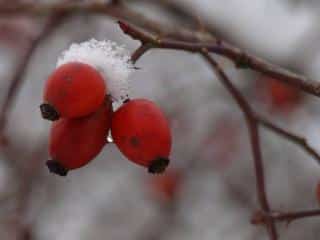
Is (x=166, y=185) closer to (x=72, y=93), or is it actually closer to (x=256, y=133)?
(x=256, y=133)

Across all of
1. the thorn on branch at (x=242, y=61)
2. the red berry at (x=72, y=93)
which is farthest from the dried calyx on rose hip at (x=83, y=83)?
the thorn on branch at (x=242, y=61)

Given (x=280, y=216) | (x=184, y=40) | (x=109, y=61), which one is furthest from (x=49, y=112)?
(x=184, y=40)

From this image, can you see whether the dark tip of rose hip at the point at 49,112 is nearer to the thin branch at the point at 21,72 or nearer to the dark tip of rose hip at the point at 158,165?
the dark tip of rose hip at the point at 158,165

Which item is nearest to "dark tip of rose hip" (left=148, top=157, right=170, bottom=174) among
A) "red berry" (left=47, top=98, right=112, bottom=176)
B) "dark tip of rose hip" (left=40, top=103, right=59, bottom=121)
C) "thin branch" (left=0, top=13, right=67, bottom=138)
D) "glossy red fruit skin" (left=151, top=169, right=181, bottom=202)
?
"red berry" (left=47, top=98, right=112, bottom=176)

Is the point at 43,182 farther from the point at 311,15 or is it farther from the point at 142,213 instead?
the point at 311,15

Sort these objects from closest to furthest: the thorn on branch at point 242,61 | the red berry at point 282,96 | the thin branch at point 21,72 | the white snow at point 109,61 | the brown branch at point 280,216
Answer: the white snow at point 109,61 < the thorn on branch at point 242,61 < the brown branch at point 280,216 < the thin branch at point 21,72 < the red berry at point 282,96

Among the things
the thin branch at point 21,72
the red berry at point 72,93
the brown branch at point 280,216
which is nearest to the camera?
the red berry at point 72,93
